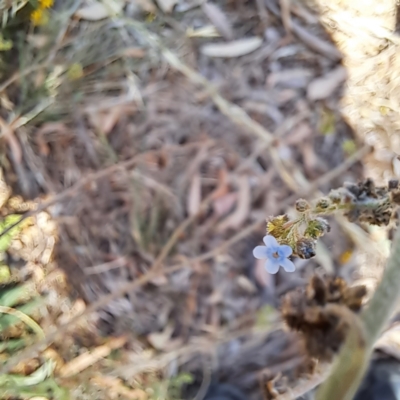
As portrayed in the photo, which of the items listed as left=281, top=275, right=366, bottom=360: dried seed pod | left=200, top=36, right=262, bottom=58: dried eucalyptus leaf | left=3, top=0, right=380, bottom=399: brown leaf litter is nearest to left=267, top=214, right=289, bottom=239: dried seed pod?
left=281, top=275, right=366, bottom=360: dried seed pod

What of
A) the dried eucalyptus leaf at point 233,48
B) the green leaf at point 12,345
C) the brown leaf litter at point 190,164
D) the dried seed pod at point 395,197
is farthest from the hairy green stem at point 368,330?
the dried eucalyptus leaf at point 233,48

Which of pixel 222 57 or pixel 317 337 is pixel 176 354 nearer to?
pixel 317 337

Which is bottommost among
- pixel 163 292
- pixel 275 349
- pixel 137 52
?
pixel 275 349

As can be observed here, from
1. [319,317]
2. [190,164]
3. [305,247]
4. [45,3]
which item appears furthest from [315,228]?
[45,3]

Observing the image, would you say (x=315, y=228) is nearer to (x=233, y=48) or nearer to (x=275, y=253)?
(x=275, y=253)

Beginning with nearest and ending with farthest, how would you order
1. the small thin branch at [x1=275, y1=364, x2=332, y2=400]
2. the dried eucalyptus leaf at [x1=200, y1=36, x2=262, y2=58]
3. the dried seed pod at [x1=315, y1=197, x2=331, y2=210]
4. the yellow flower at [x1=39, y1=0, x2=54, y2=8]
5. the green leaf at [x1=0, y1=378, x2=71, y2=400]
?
1. the dried seed pod at [x1=315, y1=197, x2=331, y2=210]
2. the small thin branch at [x1=275, y1=364, x2=332, y2=400]
3. the green leaf at [x1=0, y1=378, x2=71, y2=400]
4. the yellow flower at [x1=39, y1=0, x2=54, y2=8]
5. the dried eucalyptus leaf at [x1=200, y1=36, x2=262, y2=58]

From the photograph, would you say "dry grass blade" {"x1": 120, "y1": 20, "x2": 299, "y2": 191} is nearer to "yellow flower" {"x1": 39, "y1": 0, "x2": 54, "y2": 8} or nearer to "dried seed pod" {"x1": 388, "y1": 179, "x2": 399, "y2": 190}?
"yellow flower" {"x1": 39, "y1": 0, "x2": 54, "y2": 8}

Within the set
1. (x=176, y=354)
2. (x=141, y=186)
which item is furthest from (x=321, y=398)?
(x=141, y=186)
